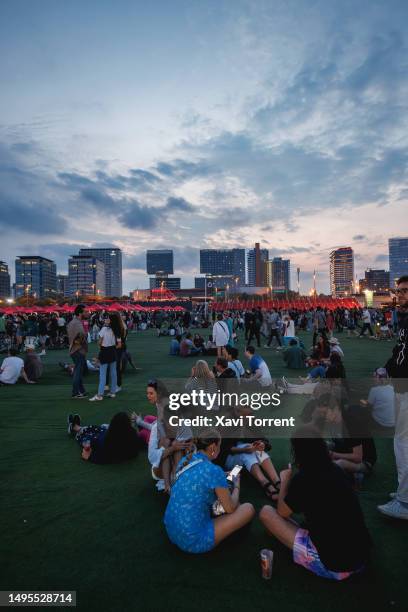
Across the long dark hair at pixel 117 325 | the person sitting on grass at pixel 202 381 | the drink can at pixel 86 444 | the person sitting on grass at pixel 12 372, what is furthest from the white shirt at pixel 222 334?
the drink can at pixel 86 444

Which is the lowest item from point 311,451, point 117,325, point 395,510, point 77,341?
point 395,510

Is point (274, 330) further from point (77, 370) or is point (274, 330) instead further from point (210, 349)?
point (77, 370)

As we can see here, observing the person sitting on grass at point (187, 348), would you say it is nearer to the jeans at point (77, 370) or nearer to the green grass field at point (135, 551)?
the jeans at point (77, 370)

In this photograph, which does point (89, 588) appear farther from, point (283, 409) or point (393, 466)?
point (283, 409)

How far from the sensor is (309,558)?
2.94 metres

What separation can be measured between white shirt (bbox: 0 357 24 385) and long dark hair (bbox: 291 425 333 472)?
988 centimetres

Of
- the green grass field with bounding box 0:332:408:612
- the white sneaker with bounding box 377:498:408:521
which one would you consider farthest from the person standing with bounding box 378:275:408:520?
the green grass field with bounding box 0:332:408:612

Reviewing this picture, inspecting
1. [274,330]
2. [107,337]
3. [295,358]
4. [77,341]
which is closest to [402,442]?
[107,337]

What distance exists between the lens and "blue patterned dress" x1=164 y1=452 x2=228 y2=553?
301cm

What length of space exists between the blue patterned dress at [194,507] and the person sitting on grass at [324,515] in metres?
0.66

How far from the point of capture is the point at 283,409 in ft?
25.0

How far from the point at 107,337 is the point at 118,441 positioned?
3418 millimetres

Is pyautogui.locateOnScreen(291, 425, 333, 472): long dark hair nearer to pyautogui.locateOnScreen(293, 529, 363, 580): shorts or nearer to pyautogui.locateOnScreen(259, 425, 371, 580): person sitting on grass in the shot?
pyautogui.locateOnScreen(259, 425, 371, 580): person sitting on grass

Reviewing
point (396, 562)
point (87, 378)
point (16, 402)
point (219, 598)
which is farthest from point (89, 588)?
point (87, 378)
